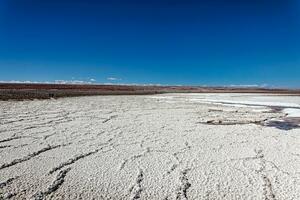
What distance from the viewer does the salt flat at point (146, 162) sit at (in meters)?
3.98

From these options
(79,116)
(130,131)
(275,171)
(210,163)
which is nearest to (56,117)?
(79,116)

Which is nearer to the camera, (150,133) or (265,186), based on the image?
(265,186)

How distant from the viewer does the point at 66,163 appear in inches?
195

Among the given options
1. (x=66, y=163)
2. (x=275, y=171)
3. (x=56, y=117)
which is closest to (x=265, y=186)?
(x=275, y=171)

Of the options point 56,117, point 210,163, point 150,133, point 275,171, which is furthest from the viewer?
point 56,117

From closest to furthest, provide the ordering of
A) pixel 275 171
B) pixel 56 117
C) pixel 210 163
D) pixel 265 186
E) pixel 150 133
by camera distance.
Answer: pixel 265 186, pixel 275 171, pixel 210 163, pixel 150 133, pixel 56 117

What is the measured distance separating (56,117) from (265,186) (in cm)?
716

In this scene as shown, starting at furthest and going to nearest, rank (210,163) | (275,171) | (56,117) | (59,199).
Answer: (56,117), (210,163), (275,171), (59,199)

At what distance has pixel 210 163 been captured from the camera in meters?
5.18

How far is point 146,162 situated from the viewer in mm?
5160

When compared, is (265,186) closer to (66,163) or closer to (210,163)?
(210,163)

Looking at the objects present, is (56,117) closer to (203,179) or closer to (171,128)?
(171,128)

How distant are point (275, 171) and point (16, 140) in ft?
15.1

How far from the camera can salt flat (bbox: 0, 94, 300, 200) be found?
13.1ft
